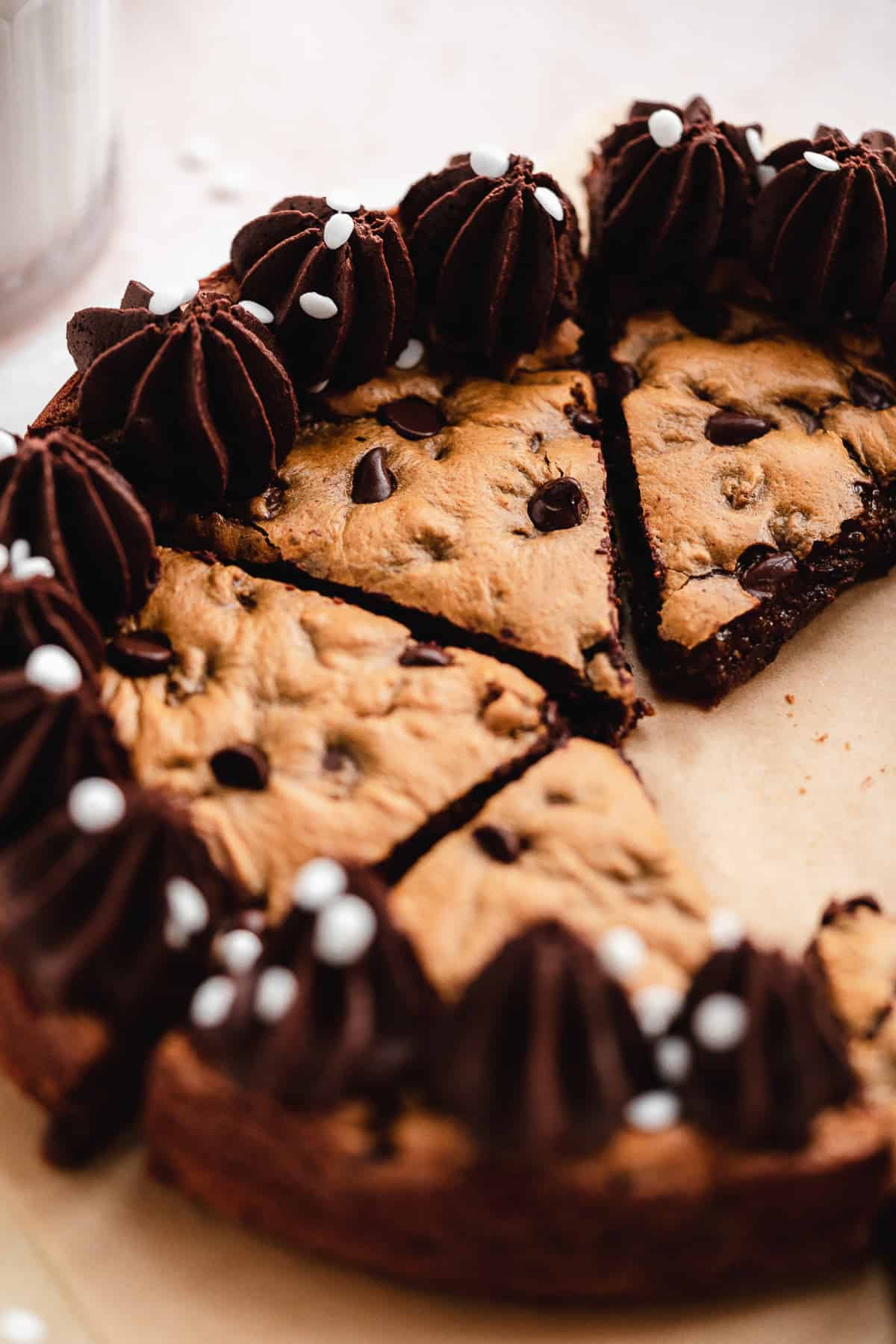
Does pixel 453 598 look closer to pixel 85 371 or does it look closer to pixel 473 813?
pixel 473 813

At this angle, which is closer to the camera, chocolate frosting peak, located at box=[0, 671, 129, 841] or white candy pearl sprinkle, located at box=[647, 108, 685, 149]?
chocolate frosting peak, located at box=[0, 671, 129, 841]

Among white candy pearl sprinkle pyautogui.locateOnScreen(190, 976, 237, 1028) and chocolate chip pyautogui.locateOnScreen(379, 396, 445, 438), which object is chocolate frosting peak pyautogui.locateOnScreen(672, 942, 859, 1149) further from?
chocolate chip pyautogui.locateOnScreen(379, 396, 445, 438)

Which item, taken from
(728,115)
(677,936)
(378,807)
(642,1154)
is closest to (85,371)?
(378,807)

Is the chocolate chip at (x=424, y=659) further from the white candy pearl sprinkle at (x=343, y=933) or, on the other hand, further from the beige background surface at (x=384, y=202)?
the white candy pearl sprinkle at (x=343, y=933)

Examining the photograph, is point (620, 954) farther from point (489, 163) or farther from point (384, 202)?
point (384, 202)

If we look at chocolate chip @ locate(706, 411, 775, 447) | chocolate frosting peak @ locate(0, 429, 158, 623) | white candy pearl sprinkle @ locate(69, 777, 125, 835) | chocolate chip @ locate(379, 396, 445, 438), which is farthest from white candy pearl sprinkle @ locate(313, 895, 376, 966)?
chocolate chip @ locate(706, 411, 775, 447)

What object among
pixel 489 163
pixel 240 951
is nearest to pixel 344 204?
pixel 489 163
